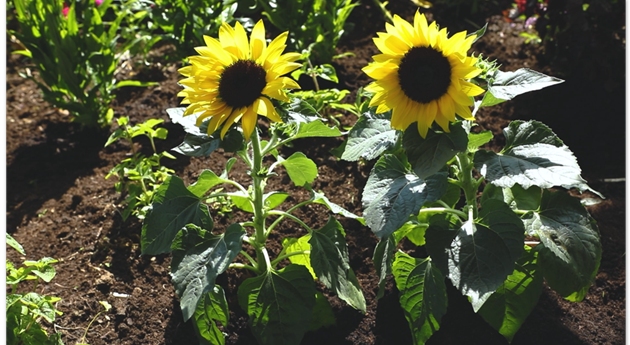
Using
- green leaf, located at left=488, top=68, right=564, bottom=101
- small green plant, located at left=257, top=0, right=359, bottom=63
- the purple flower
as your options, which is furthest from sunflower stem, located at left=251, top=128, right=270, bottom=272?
the purple flower

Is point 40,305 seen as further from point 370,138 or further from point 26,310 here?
point 370,138

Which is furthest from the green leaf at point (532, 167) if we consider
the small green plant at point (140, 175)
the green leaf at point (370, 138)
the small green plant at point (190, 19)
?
the small green plant at point (190, 19)

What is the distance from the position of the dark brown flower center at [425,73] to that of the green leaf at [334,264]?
64 centimetres

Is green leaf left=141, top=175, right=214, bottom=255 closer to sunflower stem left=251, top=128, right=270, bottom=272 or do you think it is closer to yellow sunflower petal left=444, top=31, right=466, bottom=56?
sunflower stem left=251, top=128, right=270, bottom=272

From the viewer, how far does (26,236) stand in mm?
3018

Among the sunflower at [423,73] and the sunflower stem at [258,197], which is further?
the sunflower stem at [258,197]

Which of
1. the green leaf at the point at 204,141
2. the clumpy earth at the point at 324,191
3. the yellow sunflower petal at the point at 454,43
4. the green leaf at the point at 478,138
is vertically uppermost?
the yellow sunflower petal at the point at 454,43

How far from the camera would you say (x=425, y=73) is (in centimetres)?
193

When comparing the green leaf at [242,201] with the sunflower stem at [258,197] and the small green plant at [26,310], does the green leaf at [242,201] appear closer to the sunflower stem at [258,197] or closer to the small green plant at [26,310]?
the sunflower stem at [258,197]

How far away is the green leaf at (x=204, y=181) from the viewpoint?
2316 millimetres

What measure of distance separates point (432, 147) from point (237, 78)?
735mm

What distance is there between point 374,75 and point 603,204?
1.77 meters

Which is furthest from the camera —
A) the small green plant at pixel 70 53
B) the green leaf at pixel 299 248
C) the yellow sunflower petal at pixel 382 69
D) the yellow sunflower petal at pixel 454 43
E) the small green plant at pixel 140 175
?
the small green plant at pixel 70 53

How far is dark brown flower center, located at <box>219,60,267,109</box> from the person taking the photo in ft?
6.59
